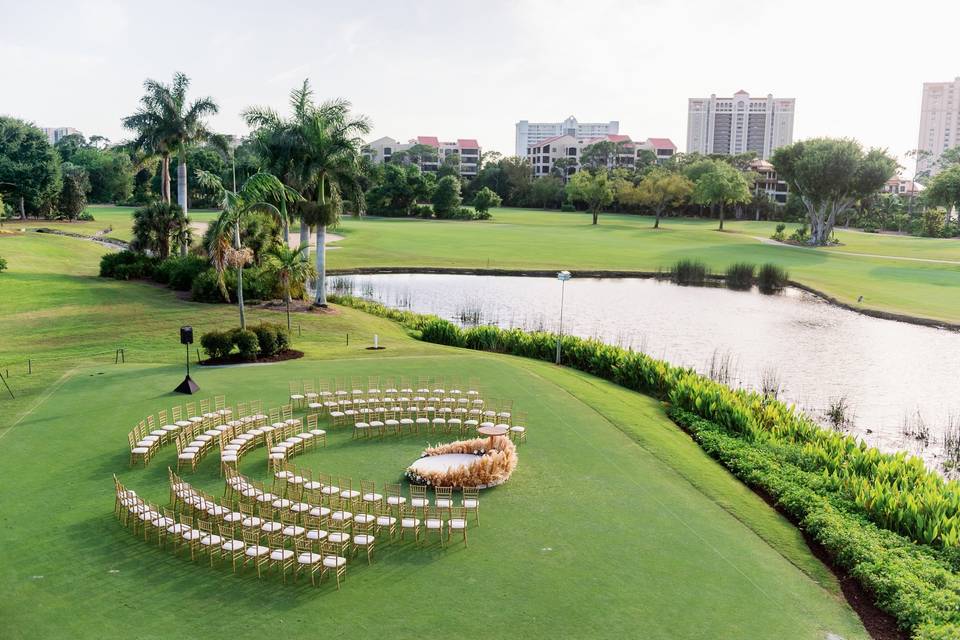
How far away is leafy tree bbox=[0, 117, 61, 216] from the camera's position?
85938mm

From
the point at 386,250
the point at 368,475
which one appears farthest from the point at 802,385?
the point at 386,250

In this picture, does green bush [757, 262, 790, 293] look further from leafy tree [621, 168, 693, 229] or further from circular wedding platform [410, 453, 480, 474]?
circular wedding platform [410, 453, 480, 474]

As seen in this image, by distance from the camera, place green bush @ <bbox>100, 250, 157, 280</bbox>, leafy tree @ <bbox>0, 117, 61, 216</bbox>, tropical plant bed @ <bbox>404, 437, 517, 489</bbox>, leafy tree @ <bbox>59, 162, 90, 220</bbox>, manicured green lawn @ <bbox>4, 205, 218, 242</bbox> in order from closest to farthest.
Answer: tropical plant bed @ <bbox>404, 437, 517, 489</bbox> < green bush @ <bbox>100, 250, 157, 280</bbox> < leafy tree @ <bbox>0, 117, 61, 216</bbox> < manicured green lawn @ <bbox>4, 205, 218, 242</bbox> < leafy tree @ <bbox>59, 162, 90, 220</bbox>

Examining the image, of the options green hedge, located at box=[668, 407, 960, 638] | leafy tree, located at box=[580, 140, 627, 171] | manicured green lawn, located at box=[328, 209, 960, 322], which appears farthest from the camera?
leafy tree, located at box=[580, 140, 627, 171]

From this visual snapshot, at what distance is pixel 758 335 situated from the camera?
1914 inches

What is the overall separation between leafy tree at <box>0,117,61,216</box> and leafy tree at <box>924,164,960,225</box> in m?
111

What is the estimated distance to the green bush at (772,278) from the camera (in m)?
71.1

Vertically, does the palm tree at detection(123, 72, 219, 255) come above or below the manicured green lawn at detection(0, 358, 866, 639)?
above

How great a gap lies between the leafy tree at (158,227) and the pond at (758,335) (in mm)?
13431

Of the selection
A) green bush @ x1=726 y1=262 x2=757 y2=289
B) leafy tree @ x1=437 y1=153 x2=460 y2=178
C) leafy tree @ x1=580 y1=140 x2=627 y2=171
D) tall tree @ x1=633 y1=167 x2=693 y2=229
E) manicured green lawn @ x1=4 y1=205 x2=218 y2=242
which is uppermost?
leafy tree @ x1=580 y1=140 x2=627 y2=171

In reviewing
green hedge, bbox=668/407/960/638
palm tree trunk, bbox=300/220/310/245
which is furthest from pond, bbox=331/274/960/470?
green hedge, bbox=668/407/960/638

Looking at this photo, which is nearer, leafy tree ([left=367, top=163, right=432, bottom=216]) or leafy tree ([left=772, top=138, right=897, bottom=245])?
leafy tree ([left=772, top=138, right=897, bottom=245])

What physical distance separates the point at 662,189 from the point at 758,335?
3142 inches

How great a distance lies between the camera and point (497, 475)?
69.6 ft
